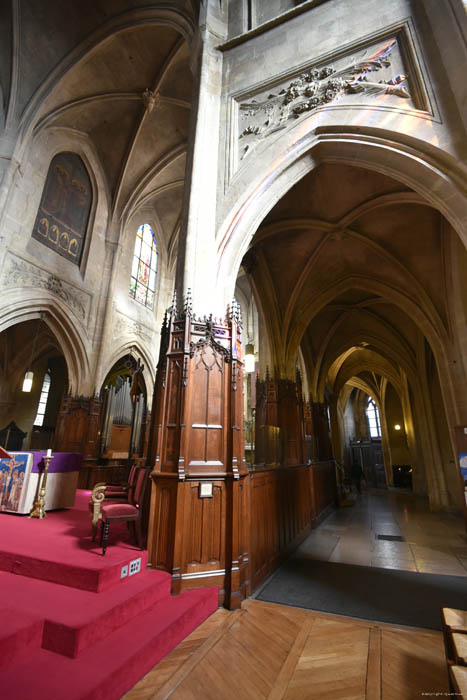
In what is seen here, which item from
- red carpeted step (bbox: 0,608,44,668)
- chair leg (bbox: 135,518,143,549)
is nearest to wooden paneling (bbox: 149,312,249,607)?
chair leg (bbox: 135,518,143,549)

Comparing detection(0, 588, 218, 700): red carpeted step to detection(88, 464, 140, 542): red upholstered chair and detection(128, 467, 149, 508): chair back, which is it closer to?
detection(88, 464, 140, 542): red upholstered chair

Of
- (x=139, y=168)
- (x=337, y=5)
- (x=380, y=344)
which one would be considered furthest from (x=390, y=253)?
(x=139, y=168)

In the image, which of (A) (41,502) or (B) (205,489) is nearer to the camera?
(B) (205,489)

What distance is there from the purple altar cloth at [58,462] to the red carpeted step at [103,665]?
10.7 ft

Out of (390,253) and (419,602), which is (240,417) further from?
(390,253)

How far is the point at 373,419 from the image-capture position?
28.3 m

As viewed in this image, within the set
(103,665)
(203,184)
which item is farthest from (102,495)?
(203,184)

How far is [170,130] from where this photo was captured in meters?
11.9

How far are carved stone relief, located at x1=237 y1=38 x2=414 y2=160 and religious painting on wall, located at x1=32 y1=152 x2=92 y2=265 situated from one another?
22.7ft

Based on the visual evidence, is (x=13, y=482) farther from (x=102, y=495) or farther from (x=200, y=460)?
(x=200, y=460)

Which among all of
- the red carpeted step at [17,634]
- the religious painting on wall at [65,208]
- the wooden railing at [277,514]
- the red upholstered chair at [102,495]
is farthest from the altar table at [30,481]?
the religious painting on wall at [65,208]

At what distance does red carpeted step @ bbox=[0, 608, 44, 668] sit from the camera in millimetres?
2061

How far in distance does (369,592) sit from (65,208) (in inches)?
488

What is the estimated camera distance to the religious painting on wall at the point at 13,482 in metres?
5.15
